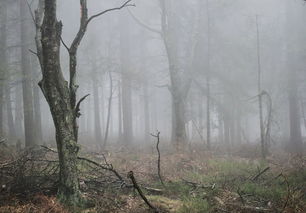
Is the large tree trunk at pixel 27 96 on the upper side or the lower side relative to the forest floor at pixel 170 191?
upper

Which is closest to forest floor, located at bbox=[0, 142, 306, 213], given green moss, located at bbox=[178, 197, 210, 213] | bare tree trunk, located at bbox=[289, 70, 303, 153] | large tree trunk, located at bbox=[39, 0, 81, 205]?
green moss, located at bbox=[178, 197, 210, 213]

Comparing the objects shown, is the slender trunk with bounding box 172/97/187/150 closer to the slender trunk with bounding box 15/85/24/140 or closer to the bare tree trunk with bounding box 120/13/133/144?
the bare tree trunk with bounding box 120/13/133/144

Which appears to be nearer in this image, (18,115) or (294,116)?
(294,116)

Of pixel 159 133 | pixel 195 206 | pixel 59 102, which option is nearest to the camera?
pixel 59 102

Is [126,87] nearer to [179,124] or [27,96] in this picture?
[179,124]

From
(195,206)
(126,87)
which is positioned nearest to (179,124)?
(126,87)

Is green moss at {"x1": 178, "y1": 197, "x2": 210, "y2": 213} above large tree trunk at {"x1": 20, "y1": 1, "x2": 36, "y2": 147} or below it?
below

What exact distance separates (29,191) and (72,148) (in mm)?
1365

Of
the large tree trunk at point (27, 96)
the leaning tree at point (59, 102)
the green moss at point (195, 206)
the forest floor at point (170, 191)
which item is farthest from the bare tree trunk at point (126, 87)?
the green moss at point (195, 206)

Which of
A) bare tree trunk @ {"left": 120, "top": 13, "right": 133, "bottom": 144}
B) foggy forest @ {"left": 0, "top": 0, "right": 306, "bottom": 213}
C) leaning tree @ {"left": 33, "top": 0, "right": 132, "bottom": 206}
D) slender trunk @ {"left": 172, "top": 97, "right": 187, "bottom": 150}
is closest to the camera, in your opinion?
leaning tree @ {"left": 33, "top": 0, "right": 132, "bottom": 206}

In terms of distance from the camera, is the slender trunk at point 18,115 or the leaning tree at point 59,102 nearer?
the leaning tree at point 59,102

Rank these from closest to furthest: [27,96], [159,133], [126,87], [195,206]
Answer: [195,206]
[159,133]
[27,96]
[126,87]

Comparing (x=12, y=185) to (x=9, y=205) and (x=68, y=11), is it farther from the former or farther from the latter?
(x=68, y=11)

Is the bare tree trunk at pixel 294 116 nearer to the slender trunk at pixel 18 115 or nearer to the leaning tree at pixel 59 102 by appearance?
the leaning tree at pixel 59 102
